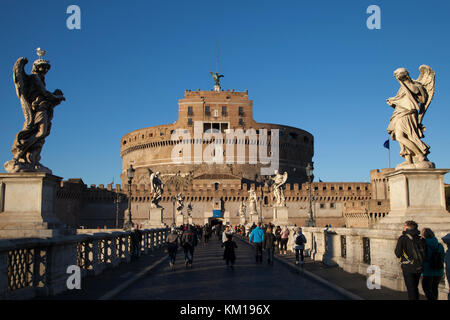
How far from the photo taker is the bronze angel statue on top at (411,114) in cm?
813

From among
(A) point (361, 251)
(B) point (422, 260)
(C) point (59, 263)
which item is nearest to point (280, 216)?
(A) point (361, 251)

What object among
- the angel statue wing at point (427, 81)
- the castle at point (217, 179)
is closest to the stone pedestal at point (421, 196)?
the angel statue wing at point (427, 81)

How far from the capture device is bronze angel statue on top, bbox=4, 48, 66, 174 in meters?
7.64

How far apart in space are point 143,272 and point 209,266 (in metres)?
2.74

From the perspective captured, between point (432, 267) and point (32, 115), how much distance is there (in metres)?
6.71

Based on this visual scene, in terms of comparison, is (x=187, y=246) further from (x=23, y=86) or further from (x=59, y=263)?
(x=23, y=86)

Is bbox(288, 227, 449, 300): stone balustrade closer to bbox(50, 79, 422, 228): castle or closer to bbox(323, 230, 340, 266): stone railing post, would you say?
bbox(323, 230, 340, 266): stone railing post

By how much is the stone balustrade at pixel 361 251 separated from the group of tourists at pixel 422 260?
69cm

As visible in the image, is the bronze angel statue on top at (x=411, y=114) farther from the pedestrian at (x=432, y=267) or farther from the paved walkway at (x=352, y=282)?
the pedestrian at (x=432, y=267)

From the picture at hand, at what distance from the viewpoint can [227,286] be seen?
348 inches
